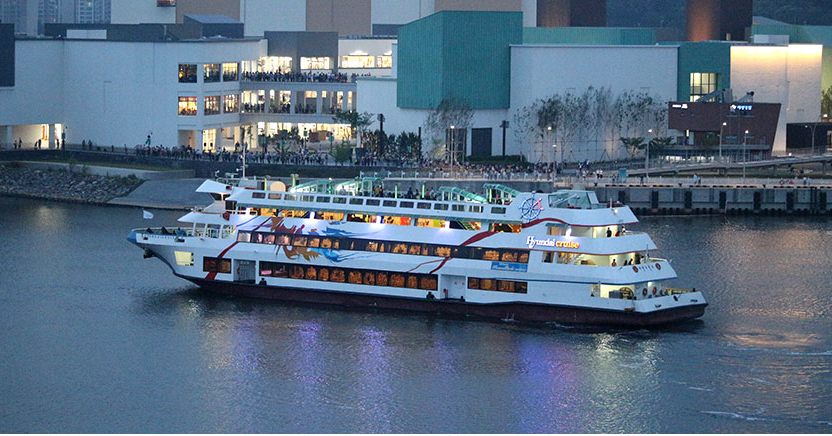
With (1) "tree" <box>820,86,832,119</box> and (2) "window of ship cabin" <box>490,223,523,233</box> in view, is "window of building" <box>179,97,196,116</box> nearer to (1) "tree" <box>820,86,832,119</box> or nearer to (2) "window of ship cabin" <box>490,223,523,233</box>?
(1) "tree" <box>820,86,832,119</box>

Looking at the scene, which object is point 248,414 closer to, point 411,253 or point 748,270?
point 411,253

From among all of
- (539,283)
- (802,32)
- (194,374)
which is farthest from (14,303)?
(802,32)

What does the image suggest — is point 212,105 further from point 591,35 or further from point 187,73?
point 591,35

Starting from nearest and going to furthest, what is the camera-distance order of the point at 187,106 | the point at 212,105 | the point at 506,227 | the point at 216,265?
1. the point at 506,227
2. the point at 216,265
3. the point at 187,106
4. the point at 212,105

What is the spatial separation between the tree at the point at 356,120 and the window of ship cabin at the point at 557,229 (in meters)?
45.2

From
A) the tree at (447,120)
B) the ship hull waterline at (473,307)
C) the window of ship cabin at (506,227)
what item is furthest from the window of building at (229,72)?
the window of ship cabin at (506,227)

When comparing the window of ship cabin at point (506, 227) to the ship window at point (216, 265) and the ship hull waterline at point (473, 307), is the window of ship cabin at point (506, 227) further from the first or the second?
the ship window at point (216, 265)

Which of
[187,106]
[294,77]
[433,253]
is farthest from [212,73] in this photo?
[433,253]

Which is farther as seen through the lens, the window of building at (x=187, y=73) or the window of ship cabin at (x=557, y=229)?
the window of building at (x=187, y=73)

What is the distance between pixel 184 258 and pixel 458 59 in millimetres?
40632

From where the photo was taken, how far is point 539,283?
160 feet

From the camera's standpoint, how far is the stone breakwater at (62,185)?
274ft

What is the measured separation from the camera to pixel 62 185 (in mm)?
85625

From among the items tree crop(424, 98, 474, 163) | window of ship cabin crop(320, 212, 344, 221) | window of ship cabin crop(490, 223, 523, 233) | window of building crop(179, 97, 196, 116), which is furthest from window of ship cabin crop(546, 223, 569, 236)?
window of building crop(179, 97, 196, 116)
